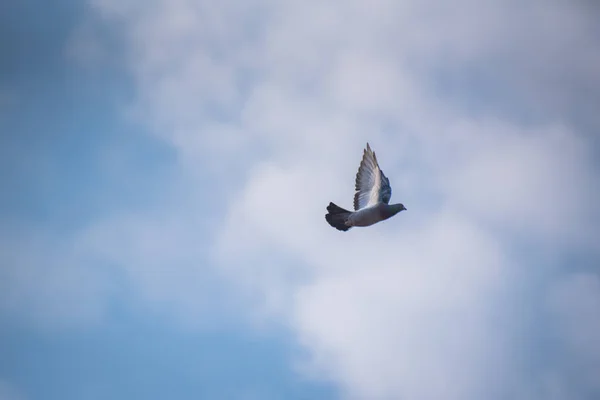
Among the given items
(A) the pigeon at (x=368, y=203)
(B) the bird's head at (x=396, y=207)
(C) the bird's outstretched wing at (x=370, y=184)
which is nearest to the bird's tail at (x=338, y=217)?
(A) the pigeon at (x=368, y=203)

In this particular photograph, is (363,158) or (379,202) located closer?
(379,202)

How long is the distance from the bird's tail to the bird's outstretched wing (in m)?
1.03

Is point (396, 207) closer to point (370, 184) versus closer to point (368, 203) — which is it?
point (368, 203)

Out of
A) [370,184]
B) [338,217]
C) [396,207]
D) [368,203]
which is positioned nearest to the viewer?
[396,207]

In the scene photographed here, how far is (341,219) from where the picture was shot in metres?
34.2

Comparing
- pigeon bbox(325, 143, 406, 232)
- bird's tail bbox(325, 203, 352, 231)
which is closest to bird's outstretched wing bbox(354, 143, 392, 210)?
pigeon bbox(325, 143, 406, 232)

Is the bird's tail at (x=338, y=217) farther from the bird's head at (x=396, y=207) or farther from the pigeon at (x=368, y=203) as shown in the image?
the bird's head at (x=396, y=207)

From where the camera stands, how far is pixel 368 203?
113ft

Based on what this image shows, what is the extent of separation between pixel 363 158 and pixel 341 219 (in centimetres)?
405

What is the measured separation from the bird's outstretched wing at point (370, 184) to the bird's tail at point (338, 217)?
1.03m

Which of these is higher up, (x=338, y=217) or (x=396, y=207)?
(x=338, y=217)

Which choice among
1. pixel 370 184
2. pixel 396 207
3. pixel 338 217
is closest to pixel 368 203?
pixel 370 184

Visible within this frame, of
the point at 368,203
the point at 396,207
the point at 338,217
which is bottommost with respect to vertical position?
the point at 396,207

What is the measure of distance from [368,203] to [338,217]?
1.83 m
